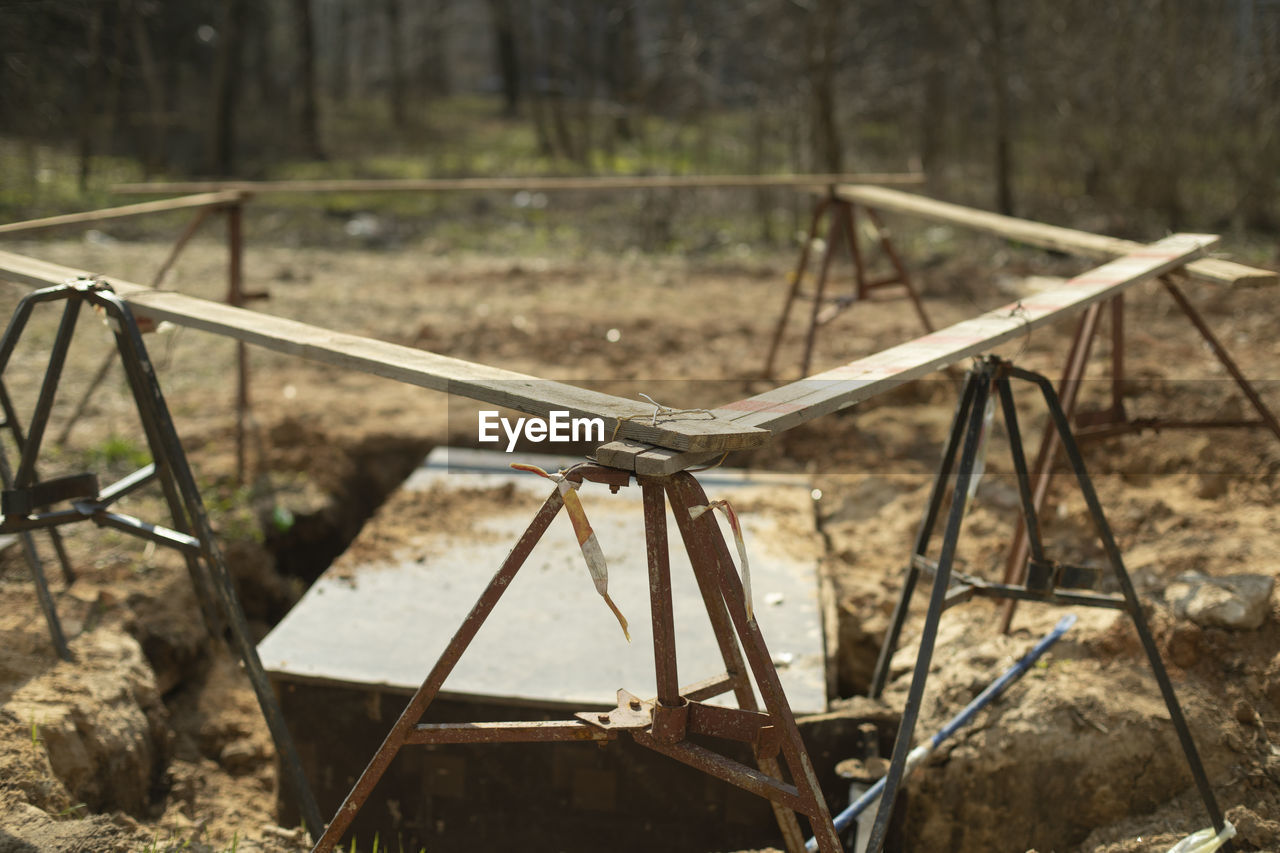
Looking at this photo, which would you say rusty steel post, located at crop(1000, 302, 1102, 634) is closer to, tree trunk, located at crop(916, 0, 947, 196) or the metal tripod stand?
the metal tripod stand

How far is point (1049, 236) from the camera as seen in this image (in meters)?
4.06

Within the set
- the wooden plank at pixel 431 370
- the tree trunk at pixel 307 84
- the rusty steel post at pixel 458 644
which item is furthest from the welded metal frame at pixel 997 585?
the tree trunk at pixel 307 84

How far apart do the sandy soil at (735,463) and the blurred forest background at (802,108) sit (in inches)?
110

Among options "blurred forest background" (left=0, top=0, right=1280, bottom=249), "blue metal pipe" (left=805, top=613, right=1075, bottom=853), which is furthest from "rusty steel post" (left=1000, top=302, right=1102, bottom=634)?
"blurred forest background" (left=0, top=0, right=1280, bottom=249)

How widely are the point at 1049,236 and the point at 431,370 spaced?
2.76 meters

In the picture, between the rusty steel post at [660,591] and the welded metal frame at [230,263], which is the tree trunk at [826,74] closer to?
the welded metal frame at [230,263]

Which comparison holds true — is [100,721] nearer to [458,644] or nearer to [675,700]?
[458,644]

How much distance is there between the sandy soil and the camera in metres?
3.01

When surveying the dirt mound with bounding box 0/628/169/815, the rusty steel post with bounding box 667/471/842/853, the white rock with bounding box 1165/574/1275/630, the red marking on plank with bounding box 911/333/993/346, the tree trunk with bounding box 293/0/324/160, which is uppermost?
the tree trunk with bounding box 293/0/324/160

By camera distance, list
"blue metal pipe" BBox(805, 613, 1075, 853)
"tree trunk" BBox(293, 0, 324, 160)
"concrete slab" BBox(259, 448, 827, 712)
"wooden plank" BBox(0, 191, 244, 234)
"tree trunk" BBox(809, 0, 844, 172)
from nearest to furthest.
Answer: "blue metal pipe" BBox(805, 613, 1075, 853) < "concrete slab" BBox(259, 448, 827, 712) < "wooden plank" BBox(0, 191, 244, 234) < "tree trunk" BBox(809, 0, 844, 172) < "tree trunk" BBox(293, 0, 324, 160)

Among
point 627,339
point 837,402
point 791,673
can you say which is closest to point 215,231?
point 627,339

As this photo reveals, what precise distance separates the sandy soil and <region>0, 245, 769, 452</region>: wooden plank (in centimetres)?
121

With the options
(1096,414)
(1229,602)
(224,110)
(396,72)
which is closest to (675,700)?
(1229,602)

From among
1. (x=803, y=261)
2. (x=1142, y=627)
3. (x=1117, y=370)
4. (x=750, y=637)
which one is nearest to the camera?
(x=750, y=637)
